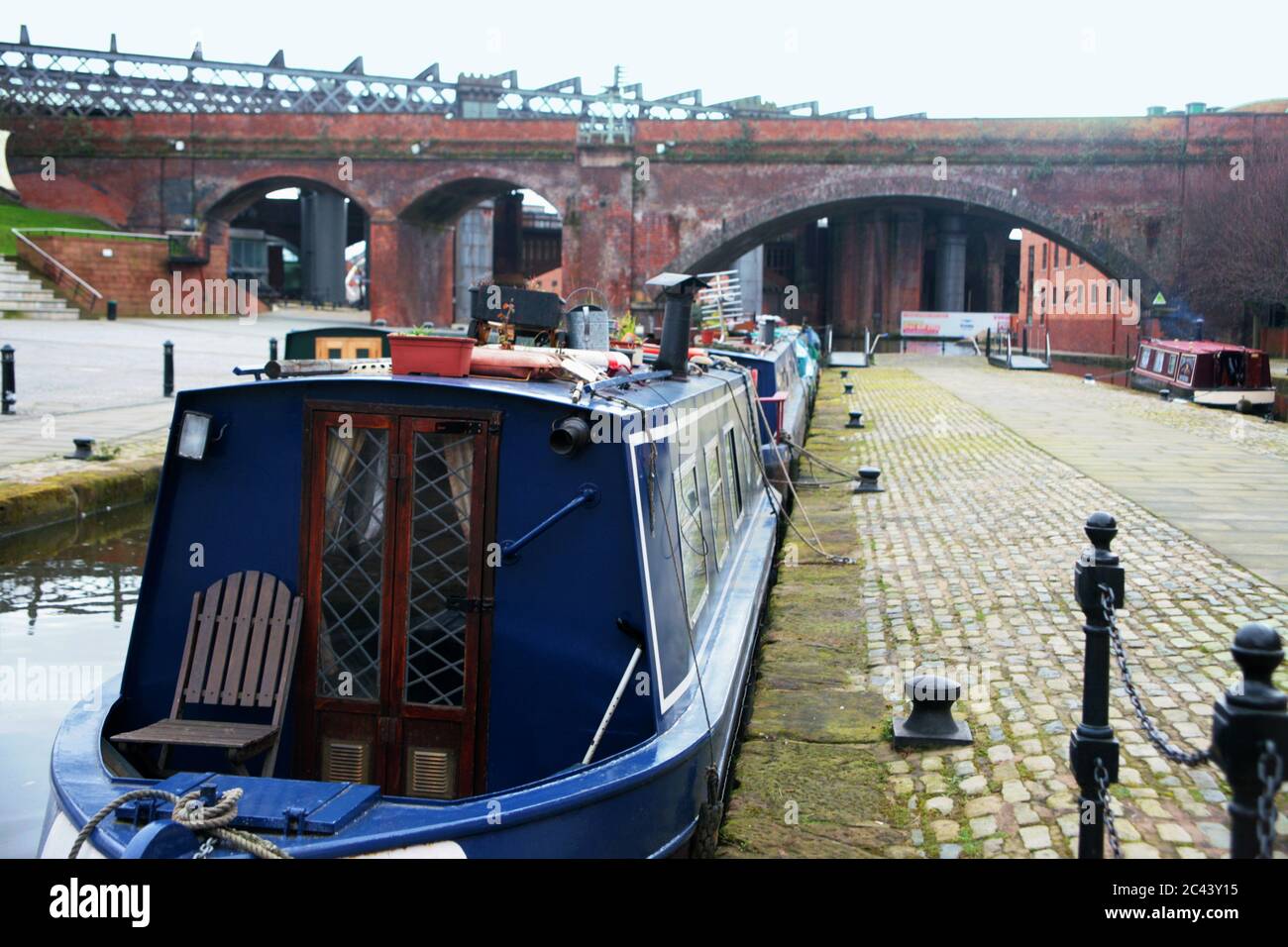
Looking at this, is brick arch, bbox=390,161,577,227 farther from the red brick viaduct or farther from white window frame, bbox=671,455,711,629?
white window frame, bbox=671,455,711,629

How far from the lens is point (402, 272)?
34062 mm

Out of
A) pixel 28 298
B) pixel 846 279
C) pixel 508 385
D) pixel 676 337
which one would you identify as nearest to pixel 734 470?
pixel 676 337

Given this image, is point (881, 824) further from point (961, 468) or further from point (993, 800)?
point (961, 468)

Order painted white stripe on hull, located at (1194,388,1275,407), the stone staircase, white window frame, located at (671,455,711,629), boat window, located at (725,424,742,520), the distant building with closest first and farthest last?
white window frame, located at (671,455,711,629)
boat window, located at (725,424,742,520)
painted white stripe on hull, located at (1194,388,1275,407)
the stone staircase
the distant building

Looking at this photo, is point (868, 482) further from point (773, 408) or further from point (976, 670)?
point (976, 670)

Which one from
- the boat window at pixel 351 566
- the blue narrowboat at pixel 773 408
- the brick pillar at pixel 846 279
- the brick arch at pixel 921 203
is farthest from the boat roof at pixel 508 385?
the brick pillar at pixel 846 279

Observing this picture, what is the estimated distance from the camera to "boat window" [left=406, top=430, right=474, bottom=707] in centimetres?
370

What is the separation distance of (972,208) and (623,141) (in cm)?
875

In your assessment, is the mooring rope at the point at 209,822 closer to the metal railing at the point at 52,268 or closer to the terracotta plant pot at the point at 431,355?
the terracotta plant pot at the point at 431,355

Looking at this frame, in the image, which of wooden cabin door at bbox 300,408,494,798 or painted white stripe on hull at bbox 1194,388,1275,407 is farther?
painted white stripe on hull at bbox 1194,388,1275,407

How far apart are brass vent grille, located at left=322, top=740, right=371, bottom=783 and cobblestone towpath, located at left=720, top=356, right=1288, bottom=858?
1.07 meters

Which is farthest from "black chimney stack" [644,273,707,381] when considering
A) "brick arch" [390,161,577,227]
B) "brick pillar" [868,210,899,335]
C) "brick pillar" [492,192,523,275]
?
"brick pillar" [492,192,523,275]

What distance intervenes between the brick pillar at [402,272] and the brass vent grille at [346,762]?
30.1m
